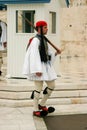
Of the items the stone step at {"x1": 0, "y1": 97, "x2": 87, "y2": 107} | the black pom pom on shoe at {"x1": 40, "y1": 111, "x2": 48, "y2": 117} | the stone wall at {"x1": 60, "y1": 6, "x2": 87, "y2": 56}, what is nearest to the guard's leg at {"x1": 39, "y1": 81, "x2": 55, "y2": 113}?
the black pom pom on shoe at {"x1": 40, "y1": 111, "x2": 48, "y2": 117}

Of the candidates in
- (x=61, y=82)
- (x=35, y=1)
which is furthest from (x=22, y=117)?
(x=35, y=1)

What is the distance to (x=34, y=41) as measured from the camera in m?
7.30

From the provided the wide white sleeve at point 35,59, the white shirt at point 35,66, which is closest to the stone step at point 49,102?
the white shirt at point 35,66

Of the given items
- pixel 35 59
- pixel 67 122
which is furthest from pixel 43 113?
pixel 35 59

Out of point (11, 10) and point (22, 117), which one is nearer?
point (22, 117)

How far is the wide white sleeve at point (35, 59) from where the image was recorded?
7.19 m

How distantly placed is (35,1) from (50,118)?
332 cm

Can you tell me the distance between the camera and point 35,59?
7.21 meters

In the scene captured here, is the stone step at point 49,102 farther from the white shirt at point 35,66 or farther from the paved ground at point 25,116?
the white shirt at point 35,66

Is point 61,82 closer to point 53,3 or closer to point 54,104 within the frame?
point 54,104

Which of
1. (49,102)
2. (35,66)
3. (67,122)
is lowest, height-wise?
(67,122)

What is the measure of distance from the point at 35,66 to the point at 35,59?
0.41 ft

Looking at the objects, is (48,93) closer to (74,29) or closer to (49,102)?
(49,102)

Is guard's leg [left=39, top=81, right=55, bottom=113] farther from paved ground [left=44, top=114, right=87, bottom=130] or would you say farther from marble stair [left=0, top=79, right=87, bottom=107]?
marble stair [left=0, top=79, right=87, bottom=107]
